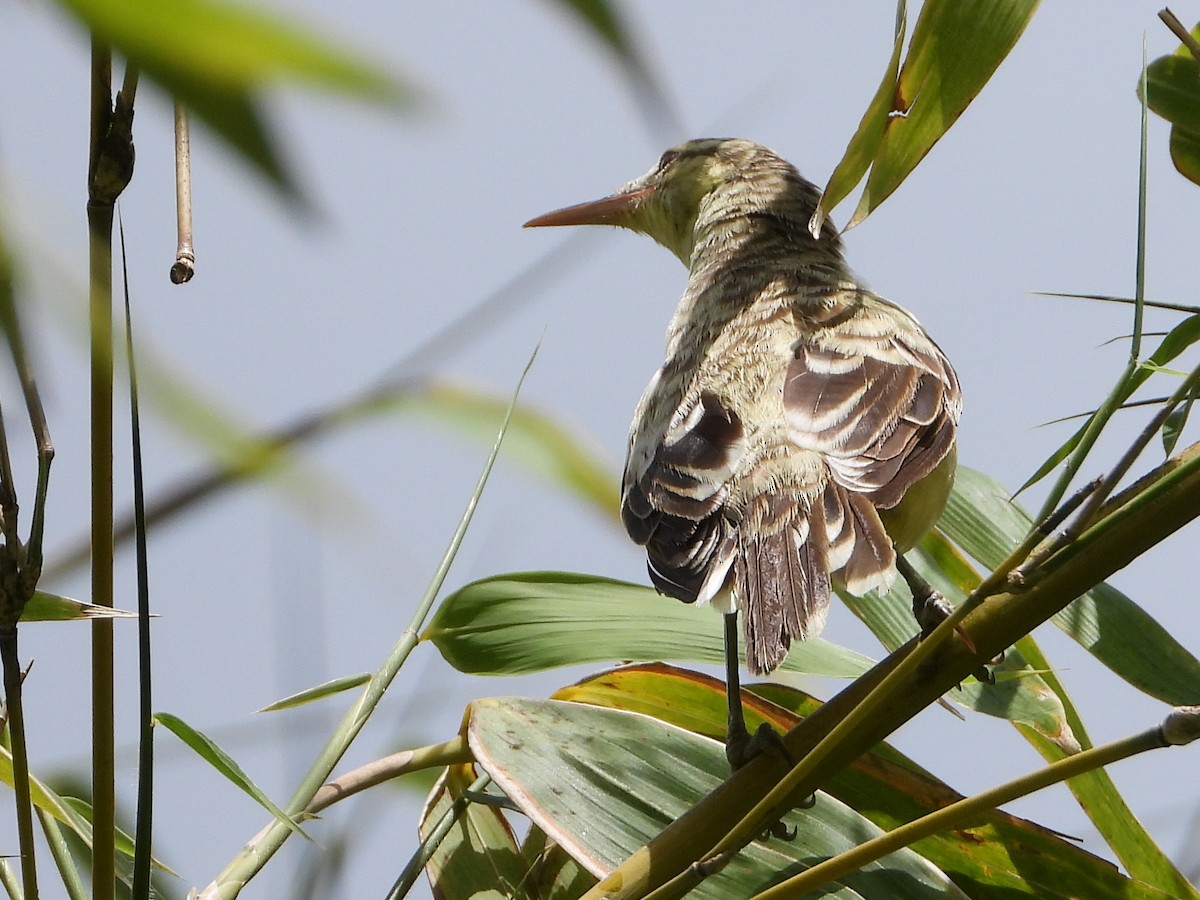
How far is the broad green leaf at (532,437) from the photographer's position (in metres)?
0.93

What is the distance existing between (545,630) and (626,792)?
0.31m

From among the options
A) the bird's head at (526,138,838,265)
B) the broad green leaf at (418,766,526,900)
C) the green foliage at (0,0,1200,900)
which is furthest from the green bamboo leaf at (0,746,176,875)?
the bird's head at (526,138,838,265)

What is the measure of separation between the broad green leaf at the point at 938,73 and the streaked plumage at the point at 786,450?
75 centimetres

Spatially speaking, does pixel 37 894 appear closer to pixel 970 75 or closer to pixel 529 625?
pixel 529 625

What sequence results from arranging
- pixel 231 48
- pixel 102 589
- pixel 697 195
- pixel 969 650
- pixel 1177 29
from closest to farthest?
pixel 231 48
pixel 102 589
pixel 969 650
pixel 1177 29
pixel 697 195

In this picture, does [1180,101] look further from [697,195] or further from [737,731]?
[697,195]

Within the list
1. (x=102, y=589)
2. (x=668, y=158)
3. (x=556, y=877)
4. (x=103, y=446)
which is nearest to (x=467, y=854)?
(x=556, y=877)

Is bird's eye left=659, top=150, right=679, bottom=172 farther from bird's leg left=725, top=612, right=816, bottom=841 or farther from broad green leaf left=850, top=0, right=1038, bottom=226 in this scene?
broad green leaf left=850, top=0, right=1038, bottom=226

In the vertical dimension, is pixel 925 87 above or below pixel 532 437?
above

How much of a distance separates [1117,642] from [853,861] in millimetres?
1025

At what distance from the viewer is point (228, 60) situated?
1.21 feet

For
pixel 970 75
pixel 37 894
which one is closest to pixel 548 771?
pixel 37 894

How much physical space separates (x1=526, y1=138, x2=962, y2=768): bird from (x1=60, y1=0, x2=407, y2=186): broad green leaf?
5.43 feet

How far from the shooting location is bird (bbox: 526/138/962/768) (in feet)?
7.59
